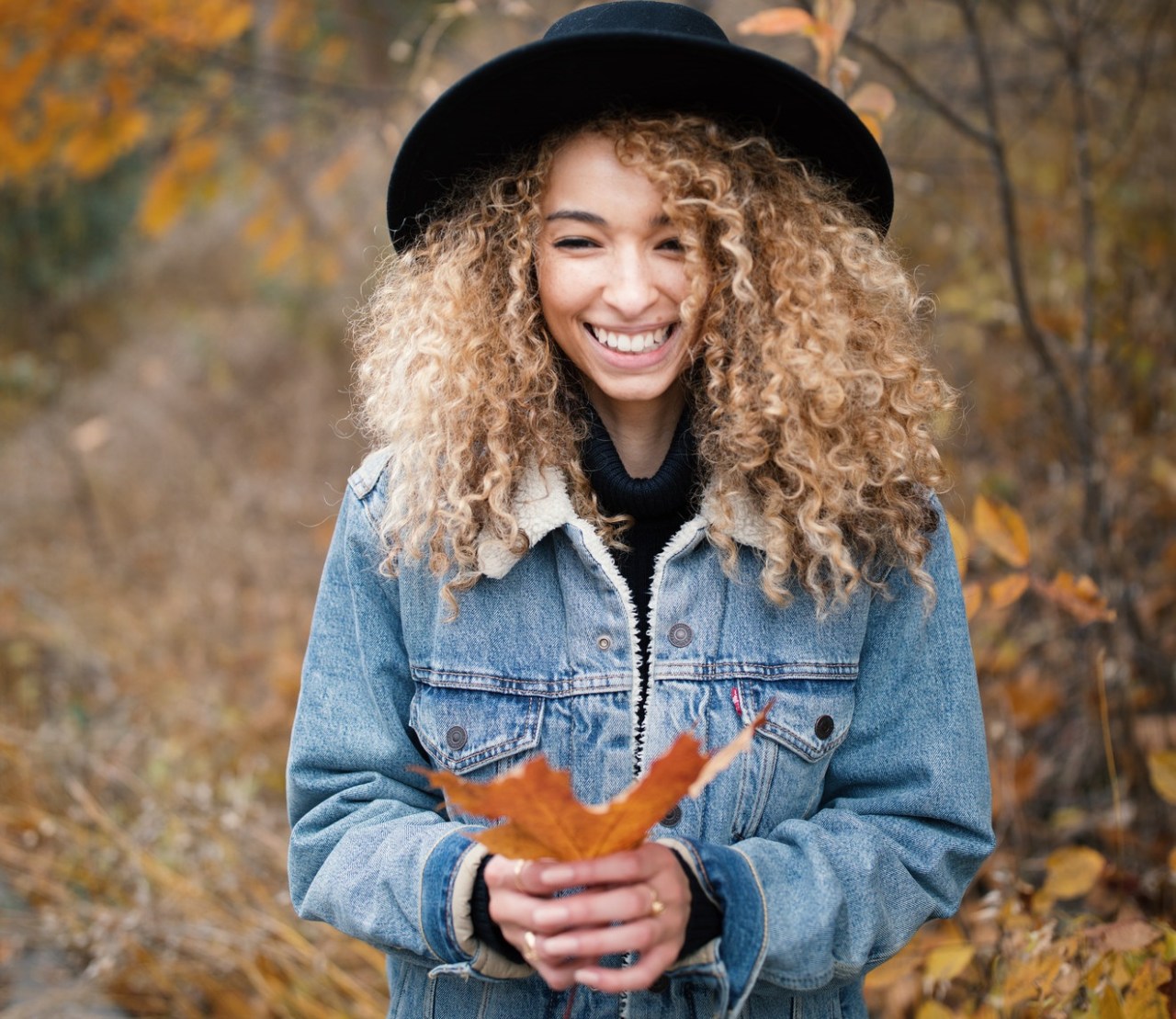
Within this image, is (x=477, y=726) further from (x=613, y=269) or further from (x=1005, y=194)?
(x=1005, y=194)

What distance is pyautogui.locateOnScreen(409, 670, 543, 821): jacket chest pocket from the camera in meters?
1.52

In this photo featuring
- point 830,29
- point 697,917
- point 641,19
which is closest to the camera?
point 697,917

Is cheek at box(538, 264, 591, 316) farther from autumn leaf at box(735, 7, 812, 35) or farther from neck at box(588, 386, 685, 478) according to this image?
autumn leaf at box(735, 7, 812, 35)

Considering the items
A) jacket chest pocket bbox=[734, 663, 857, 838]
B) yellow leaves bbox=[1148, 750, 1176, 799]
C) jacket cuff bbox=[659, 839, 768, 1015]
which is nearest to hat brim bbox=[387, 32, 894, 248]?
jacket chest pocket bbox=[734, 663, 857, 838]

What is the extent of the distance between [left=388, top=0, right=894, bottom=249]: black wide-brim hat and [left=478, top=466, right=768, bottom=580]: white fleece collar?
0.51 meters

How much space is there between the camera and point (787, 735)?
1.50 metres

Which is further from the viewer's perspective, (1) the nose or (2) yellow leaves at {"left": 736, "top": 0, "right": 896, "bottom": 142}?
(2) yellow leaves at {"left": 736, "top": 0, "right": 896, "bottom": 142}

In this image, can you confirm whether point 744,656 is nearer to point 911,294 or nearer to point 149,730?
point 911,294

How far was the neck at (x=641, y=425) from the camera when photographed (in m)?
1.67

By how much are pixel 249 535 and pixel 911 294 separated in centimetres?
514

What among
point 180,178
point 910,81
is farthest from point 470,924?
point 180,178

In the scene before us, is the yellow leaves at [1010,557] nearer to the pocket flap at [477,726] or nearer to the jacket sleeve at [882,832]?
the jacket sleeve at [882,832]

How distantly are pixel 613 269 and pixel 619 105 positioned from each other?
0.74 ft

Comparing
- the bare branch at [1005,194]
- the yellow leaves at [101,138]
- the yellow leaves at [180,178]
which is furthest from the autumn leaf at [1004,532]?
the yellow leaves at [180,178]
